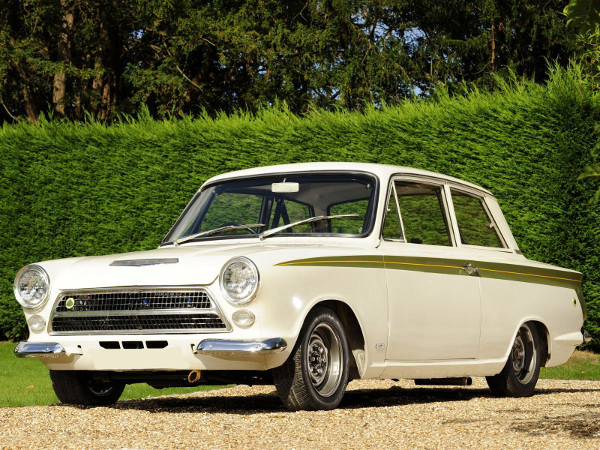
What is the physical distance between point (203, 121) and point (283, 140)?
144 cm

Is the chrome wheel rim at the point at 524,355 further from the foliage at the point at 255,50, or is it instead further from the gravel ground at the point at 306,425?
the foliage at the point at 255,50

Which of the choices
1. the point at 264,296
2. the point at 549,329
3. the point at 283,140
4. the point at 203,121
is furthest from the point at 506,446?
the point at 203,121

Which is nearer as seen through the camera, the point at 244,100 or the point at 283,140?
the point at 283,140

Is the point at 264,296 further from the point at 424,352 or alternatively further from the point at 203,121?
the point at 203,121

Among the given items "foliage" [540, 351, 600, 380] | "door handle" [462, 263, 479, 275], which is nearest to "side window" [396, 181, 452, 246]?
"door handle" [462, 263, 479, 275]

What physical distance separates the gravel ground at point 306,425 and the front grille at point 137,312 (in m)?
0.58

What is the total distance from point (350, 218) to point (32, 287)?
7.60 feet

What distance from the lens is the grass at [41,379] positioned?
937cm

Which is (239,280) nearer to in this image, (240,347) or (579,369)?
(240,347)

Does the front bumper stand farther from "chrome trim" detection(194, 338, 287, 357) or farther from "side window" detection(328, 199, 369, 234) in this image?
"side window" detection(328, 199, 369, 234)

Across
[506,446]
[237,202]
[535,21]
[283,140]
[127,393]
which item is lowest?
[127,393]

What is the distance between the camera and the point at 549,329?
8.71 meters

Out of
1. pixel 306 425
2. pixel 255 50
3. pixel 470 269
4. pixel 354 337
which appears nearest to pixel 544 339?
pixel 470 269

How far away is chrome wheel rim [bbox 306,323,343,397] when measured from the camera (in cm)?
646
